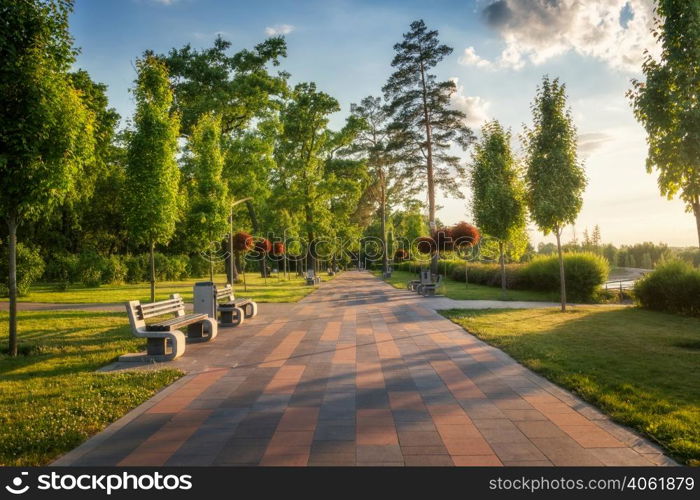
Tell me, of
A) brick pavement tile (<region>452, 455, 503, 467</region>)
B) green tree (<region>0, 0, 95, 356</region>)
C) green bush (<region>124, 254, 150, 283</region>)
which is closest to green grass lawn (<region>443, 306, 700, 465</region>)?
brick pavement tile (<region>452, 455, 503, 467</region>)

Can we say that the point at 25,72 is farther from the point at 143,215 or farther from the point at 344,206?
the point at 344,206

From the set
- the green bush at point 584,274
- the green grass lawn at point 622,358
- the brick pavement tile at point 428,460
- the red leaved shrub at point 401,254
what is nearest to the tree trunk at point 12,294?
the brick pavement tile at point 428,460

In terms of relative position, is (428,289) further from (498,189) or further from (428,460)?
(428,460)

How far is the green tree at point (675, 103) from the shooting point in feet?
27.4

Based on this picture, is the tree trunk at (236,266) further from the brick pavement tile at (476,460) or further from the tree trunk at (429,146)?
the brick pavement tile at (476,460)

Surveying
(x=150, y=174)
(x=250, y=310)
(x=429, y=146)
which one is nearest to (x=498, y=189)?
(x=429, y=146)

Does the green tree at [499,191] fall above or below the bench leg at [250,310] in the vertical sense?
above

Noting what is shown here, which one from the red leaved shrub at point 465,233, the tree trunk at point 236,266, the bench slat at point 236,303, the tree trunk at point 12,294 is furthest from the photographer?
the tree trunk at point 236,266

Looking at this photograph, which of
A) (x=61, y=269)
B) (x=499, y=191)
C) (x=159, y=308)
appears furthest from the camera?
(x=61, y=269)

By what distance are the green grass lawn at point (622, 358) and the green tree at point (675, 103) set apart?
2.99 m

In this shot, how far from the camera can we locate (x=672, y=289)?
14.3 m

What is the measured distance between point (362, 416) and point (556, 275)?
18.5 metres

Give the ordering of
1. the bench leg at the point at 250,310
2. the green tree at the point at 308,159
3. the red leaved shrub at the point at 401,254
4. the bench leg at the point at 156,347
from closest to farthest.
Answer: the bench leg at the point at 156,347
the bench leg at the point at 250,310
the green tree at the point at 308,159
the red leaved shrub at the point at 401,254
